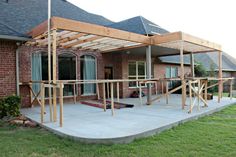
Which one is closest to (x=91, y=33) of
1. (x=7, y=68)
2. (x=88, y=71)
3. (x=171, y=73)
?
(x=7, y=68)

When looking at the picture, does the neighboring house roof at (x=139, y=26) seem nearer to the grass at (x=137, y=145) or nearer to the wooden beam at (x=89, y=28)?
the wooden beam at (x=89, y=28)

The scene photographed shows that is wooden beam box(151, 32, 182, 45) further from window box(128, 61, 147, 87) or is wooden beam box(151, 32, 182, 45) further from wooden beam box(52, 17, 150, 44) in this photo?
window box(128, 61, 147, 87)

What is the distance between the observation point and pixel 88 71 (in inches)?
497

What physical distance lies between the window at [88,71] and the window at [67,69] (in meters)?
0.59

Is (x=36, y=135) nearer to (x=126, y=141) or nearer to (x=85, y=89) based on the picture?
(x=126, y=141)

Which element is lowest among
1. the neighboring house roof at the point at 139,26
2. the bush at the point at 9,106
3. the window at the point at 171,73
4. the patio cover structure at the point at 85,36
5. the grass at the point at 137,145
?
the grass at the point at 137,145

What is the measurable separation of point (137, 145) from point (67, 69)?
7844 mm

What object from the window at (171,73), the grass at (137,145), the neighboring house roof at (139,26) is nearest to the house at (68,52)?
the neighboring house roof at (139,26)

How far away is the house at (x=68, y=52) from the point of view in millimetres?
8500

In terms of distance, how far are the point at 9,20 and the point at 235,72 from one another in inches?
1159

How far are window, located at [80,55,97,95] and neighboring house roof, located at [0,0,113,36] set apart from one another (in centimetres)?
298

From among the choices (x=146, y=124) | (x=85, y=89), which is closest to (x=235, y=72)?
(x=85, y=89)

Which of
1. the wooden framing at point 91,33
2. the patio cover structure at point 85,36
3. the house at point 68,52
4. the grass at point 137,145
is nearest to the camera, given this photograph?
the grass at point 137,145

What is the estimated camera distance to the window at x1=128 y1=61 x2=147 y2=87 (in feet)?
49.7
